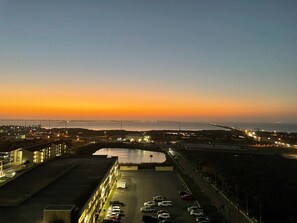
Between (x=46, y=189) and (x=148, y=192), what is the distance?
128 inches

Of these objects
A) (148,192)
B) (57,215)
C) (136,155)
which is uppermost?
(57,215)

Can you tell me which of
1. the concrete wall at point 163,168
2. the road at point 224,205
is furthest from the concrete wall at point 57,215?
the concrete wall at point 163,168

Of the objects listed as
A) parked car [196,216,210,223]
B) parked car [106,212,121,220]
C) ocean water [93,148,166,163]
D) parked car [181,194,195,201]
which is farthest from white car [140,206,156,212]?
ocean water [93,148,166,163]

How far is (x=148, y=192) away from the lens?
9141 millimetres

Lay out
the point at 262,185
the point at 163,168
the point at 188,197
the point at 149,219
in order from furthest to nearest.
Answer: the point at 163,168 → the point at 262,185 → the point at 188,197 → the point at 149,219

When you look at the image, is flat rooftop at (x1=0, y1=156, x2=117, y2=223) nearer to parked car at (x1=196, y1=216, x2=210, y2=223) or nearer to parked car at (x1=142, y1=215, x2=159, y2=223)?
parked car at (x1=142, y1=215, x2=159, y2=223)

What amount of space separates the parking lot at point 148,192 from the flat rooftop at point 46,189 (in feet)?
2.94

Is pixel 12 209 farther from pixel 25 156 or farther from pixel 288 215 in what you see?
pixel 25 156

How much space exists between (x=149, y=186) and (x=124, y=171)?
9.59 ft

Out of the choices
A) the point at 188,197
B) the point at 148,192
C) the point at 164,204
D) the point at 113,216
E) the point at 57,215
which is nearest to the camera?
the point at 57,215

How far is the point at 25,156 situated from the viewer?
43.5 ft

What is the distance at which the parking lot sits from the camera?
7.00 m

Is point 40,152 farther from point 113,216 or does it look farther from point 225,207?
point 225,207

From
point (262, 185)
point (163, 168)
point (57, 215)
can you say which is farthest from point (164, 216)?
point (163, 168)
